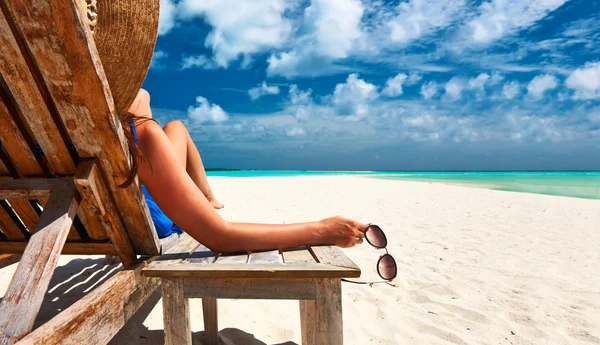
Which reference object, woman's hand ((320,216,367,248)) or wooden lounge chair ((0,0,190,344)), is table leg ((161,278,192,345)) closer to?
wooden lounge chair ((0,0,190,344))

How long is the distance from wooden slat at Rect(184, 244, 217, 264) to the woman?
0.04 meters

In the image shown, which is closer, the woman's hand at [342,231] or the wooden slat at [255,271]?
the wooden slat at [255,271]

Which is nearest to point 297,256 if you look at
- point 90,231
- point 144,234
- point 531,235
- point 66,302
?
point 144,234

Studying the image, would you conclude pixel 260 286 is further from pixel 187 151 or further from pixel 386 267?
pixel 187 151

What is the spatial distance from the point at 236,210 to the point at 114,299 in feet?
21.8

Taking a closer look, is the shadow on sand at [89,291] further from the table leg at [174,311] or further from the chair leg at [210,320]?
the table leg at [174,311]

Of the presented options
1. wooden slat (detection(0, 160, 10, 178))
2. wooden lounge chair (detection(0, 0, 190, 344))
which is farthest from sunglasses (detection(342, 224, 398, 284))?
wooden slat (detection(0, 160, 10, 178))

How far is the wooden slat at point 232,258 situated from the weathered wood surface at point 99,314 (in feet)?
0.77

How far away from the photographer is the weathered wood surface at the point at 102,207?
136 centimetres

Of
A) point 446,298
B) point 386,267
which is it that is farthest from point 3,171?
point 446,298

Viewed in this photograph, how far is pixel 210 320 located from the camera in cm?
219

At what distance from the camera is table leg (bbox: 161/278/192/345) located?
1.35 metres

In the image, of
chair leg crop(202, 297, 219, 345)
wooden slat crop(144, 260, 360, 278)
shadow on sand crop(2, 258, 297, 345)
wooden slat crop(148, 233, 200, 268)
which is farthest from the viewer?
shadow on sand crop(2, 258, 297, 345)

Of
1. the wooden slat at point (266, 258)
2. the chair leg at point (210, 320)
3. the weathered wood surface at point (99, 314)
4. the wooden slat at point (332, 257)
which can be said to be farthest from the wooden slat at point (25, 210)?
the wooden slat at point (332, 257)
